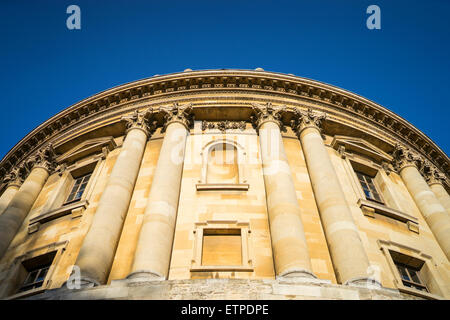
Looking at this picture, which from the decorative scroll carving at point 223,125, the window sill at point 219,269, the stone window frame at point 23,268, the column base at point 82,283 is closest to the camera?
the column base at point 82,283

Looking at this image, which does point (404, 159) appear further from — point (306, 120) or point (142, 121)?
point (142, 121)

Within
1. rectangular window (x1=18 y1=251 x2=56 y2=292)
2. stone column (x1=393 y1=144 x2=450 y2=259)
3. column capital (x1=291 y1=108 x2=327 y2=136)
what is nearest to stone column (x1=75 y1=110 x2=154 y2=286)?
rectangular window (x1=18 y1=251 x2=56 y2=292)

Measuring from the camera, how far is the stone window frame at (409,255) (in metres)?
14.6

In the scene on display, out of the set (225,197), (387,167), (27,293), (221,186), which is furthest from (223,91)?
(27,293)

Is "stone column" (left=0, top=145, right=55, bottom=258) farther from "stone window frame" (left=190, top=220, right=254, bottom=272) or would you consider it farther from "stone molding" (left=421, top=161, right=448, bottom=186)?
"stone molding" (left=421, top=161, right=448, bottom=186)

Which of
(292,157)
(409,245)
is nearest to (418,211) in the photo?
(409,245)

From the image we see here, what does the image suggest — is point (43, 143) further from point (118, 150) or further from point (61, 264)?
point (61, 264)

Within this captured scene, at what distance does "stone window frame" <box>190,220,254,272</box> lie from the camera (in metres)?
13.9

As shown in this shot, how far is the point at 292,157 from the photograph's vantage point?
781 inches

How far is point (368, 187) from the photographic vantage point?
20.8 metres

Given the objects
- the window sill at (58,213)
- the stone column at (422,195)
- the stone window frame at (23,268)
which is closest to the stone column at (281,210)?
the stone column at (422,195)

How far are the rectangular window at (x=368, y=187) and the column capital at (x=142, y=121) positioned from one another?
40.1 feet

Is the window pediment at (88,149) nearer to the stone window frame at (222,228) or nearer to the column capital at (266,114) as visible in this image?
the column capital at (266,114)

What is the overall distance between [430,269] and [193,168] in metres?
11.6
